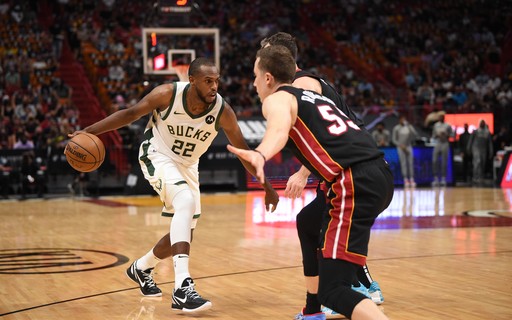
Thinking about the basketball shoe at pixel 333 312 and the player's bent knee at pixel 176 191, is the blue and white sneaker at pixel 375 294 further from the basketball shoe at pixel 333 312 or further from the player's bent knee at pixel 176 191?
the player's bent knee at pixel 176 191

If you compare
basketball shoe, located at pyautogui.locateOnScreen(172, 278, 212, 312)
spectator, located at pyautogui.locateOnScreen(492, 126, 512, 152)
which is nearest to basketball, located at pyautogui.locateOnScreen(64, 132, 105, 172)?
basketball shoe, located at pyautogui.locateOnScreen(172, 278, 212, 312)

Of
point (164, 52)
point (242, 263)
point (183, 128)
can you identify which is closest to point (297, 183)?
point (183, 128)

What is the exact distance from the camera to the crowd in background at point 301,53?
22.7m

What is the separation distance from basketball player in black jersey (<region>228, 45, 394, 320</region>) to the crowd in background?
14659mm

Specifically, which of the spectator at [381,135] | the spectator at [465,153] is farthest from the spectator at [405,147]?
the spectator at [465,153]

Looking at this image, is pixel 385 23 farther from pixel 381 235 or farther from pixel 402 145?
pixel 381 235

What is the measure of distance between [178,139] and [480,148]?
1634cm

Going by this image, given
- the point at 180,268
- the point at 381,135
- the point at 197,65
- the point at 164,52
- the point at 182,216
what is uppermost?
the point at 164,52

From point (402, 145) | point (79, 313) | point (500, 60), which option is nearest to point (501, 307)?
point (79, 313)

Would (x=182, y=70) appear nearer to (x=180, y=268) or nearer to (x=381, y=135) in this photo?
(x=381, y=135)

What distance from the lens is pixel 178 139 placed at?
631 cm

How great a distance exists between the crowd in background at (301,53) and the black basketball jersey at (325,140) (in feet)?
48.5

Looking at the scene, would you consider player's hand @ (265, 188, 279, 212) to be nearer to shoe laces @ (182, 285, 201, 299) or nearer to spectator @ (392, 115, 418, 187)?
shoe laces @ (182, 285, 201, 299)

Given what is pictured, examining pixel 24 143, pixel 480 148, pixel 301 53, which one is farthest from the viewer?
pixel 301 53
